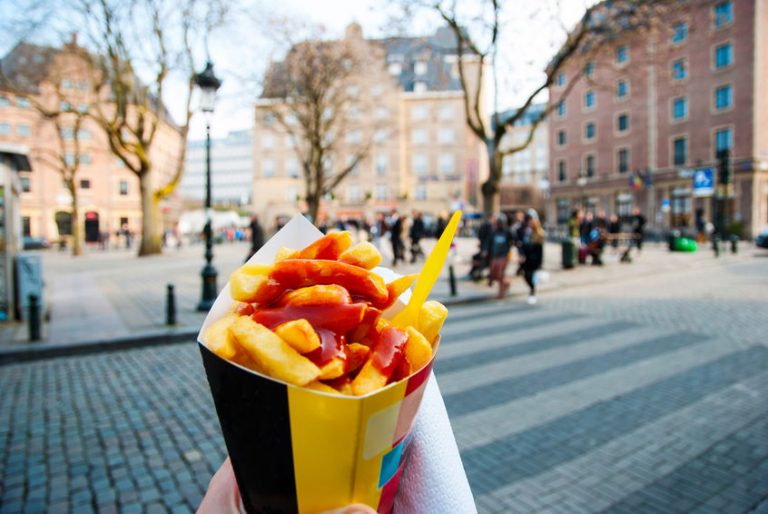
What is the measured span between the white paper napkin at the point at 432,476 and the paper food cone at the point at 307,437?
14 centimetres

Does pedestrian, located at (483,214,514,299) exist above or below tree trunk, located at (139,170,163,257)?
below

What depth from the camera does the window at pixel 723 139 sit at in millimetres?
34344

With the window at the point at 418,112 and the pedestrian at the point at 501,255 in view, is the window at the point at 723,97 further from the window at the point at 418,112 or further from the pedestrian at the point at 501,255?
the pedestrian at the point at 501,255

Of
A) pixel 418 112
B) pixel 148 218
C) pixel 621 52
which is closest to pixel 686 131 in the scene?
pixel 621 52

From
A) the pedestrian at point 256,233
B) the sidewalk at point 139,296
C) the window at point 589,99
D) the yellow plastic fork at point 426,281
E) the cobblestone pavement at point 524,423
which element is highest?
the window at point 589,99

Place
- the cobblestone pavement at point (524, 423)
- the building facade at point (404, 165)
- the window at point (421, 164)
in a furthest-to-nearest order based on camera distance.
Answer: the window at point (421, 164), the building facade at point (404, 165), the cobblestone pavement at point (524, 423)

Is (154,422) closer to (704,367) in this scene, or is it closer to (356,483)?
(356,483)

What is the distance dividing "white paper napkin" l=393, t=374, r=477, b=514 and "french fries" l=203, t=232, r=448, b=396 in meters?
0.23

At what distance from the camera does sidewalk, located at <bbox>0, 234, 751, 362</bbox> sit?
6996mm

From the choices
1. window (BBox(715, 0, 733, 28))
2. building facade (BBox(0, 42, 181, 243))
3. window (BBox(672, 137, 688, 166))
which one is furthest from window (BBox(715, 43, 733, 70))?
building facade (BBox(0, 42, 181, 243))

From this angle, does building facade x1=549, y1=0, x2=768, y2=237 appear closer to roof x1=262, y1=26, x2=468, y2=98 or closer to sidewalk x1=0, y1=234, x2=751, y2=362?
roof x1=262, y1=26, x2=468, y2=98

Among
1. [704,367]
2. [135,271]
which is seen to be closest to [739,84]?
[704,367]

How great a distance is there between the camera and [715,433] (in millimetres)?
3873

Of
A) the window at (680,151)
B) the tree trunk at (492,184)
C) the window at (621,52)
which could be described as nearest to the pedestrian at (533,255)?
the tree trunk at (492,184)
